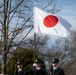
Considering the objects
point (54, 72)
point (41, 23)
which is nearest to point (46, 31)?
point (41, 23)

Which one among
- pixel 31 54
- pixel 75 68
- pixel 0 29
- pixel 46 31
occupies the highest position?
pixel 46 31

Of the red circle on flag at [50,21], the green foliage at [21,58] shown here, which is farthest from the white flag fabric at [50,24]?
the green foliage at [21,58]

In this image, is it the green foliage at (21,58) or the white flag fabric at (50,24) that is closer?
the white flag fabric at (50,24)

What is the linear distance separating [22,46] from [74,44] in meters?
20.6

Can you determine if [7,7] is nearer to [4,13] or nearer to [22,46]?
[4,13]

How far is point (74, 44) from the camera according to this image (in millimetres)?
40156

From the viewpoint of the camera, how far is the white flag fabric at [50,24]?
11.6 meters

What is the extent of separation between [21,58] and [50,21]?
31.3 ft

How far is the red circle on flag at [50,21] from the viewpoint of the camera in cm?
1177

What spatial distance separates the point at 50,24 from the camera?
11.9 m

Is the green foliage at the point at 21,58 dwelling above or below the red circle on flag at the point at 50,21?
below

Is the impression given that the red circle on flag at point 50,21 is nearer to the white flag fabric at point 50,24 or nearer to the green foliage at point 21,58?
the white flag fabric at point 50,24

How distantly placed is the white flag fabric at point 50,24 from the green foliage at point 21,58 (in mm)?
8427

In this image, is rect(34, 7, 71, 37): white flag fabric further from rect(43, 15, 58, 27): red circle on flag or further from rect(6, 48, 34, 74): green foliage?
rect(6, 48, 34, 74): green foliage
